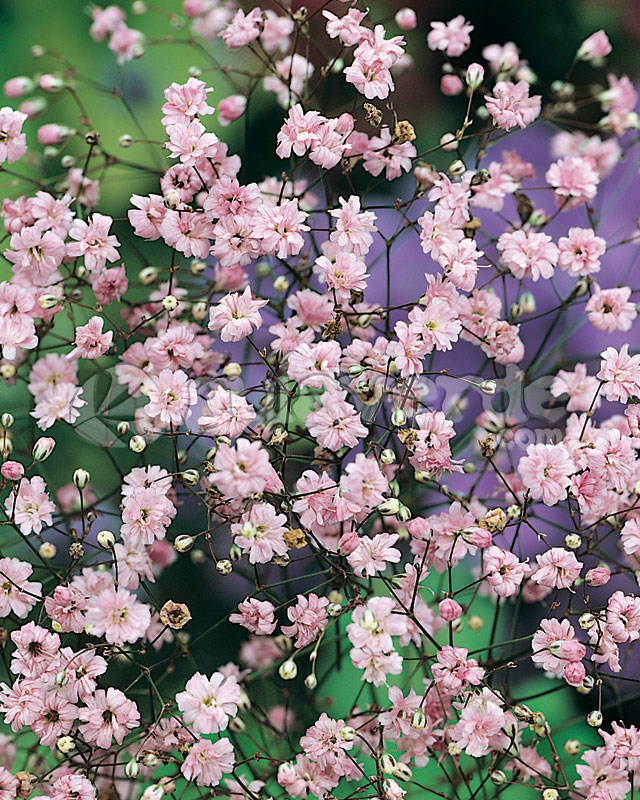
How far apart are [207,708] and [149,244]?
0.39 meters

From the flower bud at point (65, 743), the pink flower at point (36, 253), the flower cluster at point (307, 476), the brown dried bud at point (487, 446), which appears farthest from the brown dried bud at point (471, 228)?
the flower bud at point (65, 743)

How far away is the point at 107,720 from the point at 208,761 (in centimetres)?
5

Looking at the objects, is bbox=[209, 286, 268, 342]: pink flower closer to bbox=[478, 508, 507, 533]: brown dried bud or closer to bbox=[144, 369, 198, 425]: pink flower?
bbox=[144, 369, 198, 425]: pink flower

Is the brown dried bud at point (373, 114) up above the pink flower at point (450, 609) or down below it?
above

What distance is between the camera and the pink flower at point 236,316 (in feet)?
1.46

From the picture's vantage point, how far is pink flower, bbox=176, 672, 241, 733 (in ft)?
1.41

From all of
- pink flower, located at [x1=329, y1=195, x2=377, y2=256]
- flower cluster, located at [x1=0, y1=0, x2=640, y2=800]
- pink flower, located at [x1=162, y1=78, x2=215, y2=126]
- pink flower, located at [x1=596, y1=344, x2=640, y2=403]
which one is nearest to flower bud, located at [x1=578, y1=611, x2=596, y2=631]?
flower cluster, located at [x1=0, y1=0, x2=640, y2=800]

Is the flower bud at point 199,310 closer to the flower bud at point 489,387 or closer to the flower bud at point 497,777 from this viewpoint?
the flower bud at point 489,387

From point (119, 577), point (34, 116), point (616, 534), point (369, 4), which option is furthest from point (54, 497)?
point (369, 4)

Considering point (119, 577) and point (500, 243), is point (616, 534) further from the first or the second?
point (119, 577)

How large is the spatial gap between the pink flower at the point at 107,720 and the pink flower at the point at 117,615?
0.03m

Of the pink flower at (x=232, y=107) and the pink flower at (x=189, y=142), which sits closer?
the pink flower at (x=189, y=142)

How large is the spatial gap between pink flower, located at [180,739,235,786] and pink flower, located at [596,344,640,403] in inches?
10.3

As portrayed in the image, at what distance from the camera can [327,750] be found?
460mm
